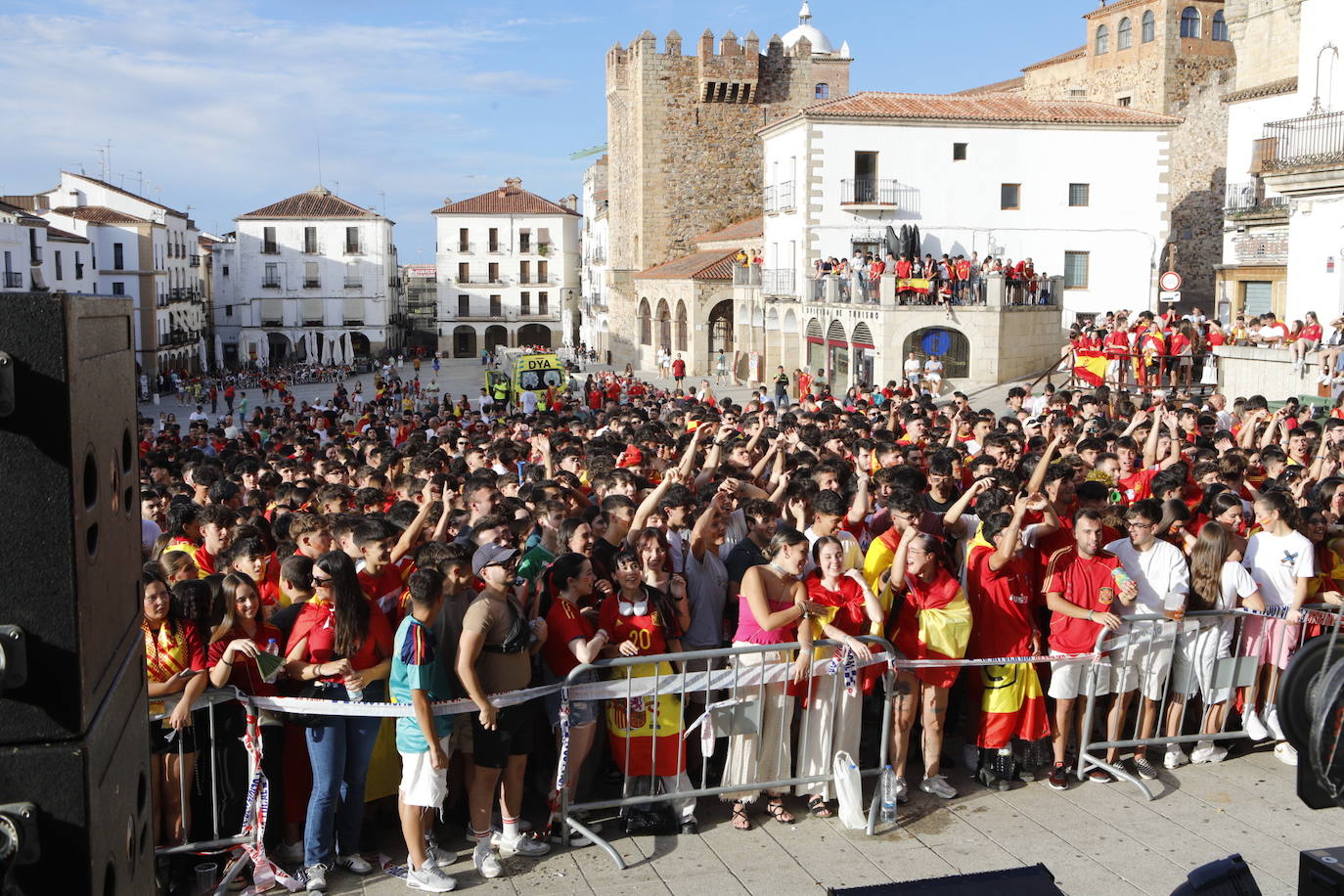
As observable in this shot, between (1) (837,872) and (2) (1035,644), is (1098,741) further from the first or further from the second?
(1) (837,872)

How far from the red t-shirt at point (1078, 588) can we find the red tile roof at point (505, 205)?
69.7m

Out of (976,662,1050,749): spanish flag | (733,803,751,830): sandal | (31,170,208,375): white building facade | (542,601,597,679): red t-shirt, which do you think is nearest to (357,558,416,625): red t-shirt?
(542,601,597,679): red t-shirt

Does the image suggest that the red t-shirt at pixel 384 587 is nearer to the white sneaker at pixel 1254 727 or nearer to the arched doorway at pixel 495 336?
the white sneaker at pixel 1254 727

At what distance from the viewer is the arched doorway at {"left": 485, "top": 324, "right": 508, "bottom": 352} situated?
74.0 meters

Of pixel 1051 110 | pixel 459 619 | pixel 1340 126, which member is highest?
pixel 1051 110

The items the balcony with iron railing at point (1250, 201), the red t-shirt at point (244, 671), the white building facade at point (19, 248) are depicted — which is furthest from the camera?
the white building facade at point (19, 248)

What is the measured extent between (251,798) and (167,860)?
16.3 inches

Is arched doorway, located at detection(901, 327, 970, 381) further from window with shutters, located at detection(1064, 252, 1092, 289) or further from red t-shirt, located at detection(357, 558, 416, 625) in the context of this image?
red t-shirt, located at detection(357, 558, 416, 625)

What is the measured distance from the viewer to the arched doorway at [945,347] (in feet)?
90.6

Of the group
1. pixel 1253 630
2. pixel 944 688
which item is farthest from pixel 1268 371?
pixel 944 688

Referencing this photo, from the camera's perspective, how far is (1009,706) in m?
6.12

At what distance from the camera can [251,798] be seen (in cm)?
506

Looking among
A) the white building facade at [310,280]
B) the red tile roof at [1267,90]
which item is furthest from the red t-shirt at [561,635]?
the white building facade at [310,280]

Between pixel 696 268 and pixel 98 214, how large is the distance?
108 ft
